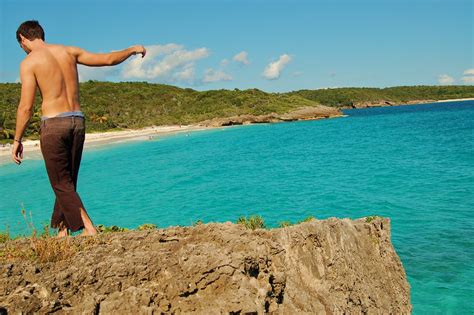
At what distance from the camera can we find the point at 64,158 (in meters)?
4.63

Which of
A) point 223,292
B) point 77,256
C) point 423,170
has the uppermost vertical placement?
point 77,256

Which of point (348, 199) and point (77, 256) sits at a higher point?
point (77, 256)

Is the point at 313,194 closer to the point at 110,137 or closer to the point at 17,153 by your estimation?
the point at 17,153

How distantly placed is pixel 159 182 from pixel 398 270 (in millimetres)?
21075

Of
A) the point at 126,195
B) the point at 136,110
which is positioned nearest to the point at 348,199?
the point at 126,195

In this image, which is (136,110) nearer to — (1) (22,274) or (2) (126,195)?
(2) (126,195)

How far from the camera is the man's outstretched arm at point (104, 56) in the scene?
4762mm

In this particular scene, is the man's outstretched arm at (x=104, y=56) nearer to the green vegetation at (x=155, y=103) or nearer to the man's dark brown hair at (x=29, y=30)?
the man's dark brown hair at (x=29, y=30)

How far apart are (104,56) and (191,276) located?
2.92 metres

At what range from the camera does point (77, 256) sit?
3.80 meters

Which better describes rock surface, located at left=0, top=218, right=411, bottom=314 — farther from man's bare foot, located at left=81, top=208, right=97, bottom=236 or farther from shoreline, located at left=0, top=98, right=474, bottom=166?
shoreline, located at left=0, top=98, right=474, bottom=166

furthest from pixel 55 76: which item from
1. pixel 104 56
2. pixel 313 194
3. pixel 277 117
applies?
pixel 277 117

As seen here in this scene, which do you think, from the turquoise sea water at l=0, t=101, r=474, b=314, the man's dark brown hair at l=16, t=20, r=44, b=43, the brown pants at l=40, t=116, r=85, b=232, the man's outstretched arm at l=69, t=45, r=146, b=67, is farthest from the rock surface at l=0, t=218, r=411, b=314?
the turquoise sea water at l=0, t=101, r=474, b=314

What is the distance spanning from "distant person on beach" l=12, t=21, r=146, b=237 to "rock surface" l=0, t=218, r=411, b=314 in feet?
2.32
